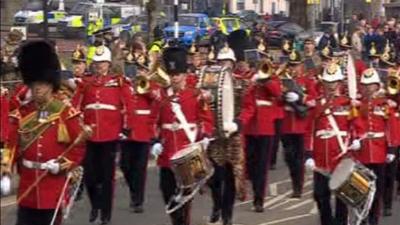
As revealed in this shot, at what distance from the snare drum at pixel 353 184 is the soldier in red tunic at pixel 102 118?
9.40 feet

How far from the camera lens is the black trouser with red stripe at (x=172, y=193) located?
9.60 meters

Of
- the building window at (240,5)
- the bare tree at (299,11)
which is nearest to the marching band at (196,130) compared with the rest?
the bare tree at (299,11)

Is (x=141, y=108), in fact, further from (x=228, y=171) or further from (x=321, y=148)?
(x=321, y=148)

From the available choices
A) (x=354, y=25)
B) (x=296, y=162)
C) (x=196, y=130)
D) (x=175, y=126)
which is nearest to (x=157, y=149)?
(x=175, y=126)

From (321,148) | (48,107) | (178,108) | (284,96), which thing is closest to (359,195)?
(321,148)

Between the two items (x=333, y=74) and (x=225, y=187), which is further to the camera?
(x=225, y=187)

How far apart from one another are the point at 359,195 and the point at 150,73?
125 inches

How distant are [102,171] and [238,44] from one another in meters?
2.30

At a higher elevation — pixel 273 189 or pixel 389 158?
pixel 389 158

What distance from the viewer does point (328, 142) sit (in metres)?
9.73

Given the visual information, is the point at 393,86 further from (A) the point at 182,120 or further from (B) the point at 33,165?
(B) the point at 33,165

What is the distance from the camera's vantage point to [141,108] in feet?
40.7

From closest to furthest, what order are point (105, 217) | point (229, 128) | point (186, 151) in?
1. point (186, 151)
2. point (229, 128)
3. point (105, 217)

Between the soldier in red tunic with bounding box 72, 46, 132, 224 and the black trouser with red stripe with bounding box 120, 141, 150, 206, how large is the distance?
0.86 metres
